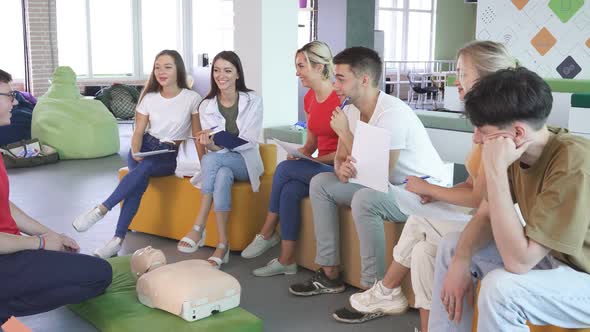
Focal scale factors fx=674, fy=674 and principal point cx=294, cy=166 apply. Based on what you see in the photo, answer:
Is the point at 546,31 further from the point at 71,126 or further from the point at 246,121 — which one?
the point at 71,126

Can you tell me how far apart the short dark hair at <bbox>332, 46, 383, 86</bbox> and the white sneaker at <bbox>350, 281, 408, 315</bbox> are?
1.00 metres

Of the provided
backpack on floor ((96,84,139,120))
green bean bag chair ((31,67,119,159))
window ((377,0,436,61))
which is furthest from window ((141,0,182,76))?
green bean bag chair ((31,67,119,159))

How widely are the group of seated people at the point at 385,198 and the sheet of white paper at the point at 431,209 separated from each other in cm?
4

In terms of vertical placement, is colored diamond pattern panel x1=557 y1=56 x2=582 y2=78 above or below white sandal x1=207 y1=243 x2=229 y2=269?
above

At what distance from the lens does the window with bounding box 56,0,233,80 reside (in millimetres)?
12867

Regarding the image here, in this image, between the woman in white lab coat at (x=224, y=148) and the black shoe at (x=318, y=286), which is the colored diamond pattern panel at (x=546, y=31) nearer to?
the woman in white lab coat at (x=224, y=148)

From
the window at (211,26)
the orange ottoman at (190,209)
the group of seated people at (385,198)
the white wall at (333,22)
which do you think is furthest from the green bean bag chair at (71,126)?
the window at (211,26)

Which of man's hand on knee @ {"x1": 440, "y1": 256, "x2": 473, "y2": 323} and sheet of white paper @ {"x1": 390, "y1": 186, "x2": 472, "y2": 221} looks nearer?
man's hand on knee @ {"x1": 440, "y1": 256, "x2": 473, "y2": 323}

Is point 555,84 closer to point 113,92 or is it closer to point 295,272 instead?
point 295,272

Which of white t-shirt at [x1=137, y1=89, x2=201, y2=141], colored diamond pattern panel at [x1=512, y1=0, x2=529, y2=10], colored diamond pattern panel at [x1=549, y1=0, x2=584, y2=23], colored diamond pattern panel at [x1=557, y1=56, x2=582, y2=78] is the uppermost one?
colored diamond pattern panel at [x1=512, y1=0, x2=529, y2=10]

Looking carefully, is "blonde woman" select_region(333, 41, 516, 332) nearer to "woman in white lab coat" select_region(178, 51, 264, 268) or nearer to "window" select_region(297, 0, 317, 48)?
"woman in white lab coat" select_region(178, 51, 264, 268)

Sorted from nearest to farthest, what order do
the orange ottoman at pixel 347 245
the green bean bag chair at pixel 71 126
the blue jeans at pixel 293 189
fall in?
the orange ottoman at pixel 347 245
the blue jeans at pixel 293 189
the green bean bag chair at pixel 71 126

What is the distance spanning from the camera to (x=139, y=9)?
45.2ft

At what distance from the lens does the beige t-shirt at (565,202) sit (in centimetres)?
181
